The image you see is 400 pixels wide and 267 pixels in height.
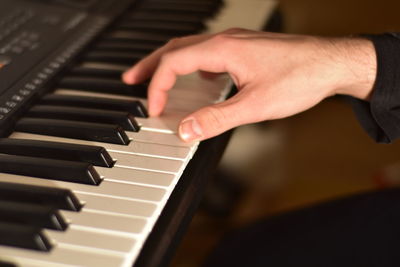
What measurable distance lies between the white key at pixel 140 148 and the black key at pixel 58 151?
0.03 metres


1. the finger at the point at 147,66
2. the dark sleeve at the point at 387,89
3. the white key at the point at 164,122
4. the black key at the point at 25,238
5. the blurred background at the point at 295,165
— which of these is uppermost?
the finger at the point at 147,66

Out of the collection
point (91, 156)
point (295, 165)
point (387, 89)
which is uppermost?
point (91, 156)

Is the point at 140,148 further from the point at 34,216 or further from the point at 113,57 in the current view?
the point at 113,57

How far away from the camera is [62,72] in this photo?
1.00 meters

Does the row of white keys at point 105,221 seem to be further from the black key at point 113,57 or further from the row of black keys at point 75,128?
the black key at point 113,57

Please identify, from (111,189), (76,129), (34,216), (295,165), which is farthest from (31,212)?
(295,165)

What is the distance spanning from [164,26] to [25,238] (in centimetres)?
70

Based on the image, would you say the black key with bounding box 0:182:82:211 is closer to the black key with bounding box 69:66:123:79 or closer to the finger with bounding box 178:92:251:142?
the finger with bounding box 178:92:251:142

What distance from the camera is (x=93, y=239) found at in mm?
638

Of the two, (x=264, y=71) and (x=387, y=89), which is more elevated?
(x=264, y=71)

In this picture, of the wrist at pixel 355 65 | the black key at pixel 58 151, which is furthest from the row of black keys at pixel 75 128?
the wrist at pixel 355 65

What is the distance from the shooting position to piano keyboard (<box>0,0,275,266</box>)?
0.63 meters

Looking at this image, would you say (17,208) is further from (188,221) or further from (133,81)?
(133,81)

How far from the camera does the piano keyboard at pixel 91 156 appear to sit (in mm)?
629
